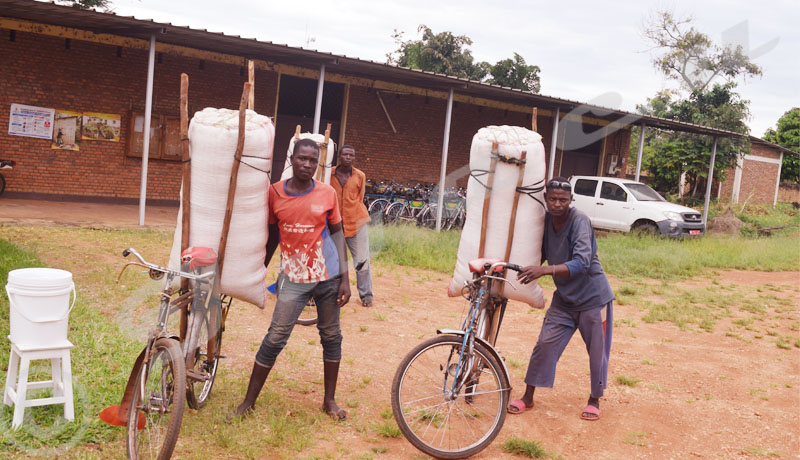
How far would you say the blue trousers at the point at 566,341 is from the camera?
4426 millimetres

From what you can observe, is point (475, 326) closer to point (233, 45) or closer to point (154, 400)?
point (154, 400)

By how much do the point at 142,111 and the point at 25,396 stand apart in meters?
11.0

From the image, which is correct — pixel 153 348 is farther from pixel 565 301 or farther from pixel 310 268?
pixel 565 301

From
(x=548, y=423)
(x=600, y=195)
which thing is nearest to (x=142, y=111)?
(x=600, y=195)

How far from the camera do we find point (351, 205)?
7.11 m

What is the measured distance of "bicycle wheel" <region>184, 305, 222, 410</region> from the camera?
3.66 metres

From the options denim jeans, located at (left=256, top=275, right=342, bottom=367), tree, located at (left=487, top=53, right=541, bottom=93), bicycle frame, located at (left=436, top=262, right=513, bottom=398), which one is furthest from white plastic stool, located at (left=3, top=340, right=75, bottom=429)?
tree, located at (left=487, top=53, right=541, bottom=93)

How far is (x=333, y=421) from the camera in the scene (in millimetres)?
4145

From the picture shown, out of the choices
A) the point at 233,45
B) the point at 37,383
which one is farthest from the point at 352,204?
the point at 233,45

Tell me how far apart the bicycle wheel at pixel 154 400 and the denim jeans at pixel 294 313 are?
2.32 ft

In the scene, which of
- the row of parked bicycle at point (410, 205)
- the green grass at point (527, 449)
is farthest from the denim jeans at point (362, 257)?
the row of parked bicycle at point (410, 205)

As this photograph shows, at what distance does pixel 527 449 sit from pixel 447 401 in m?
0.54

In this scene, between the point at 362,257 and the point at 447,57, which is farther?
the point at 447,57

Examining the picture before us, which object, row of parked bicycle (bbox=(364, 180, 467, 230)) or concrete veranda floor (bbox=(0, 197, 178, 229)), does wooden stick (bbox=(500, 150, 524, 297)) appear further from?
row of parked bicycle (bbox=(364, 180, 467, 230))
